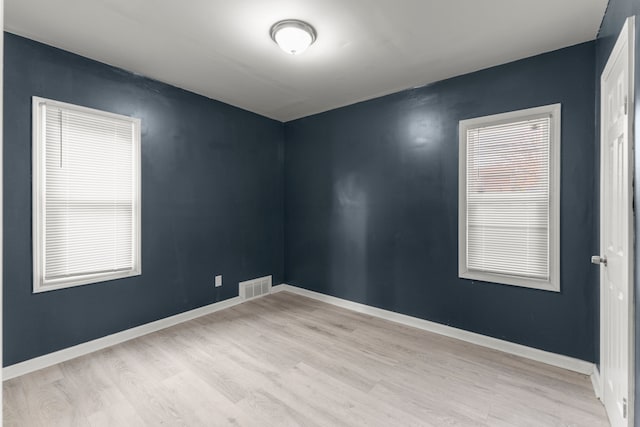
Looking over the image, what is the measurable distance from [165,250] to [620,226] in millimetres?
3832

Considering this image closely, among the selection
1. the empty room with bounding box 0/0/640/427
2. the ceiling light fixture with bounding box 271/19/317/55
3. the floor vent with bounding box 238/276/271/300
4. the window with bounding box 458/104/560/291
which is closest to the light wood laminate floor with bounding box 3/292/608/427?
the empty room with bounding box 0/0/640/427

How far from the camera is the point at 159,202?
364cm

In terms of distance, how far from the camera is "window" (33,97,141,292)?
2.84 meters

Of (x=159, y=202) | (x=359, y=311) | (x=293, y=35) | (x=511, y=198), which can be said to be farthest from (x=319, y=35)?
(x=359, y=311)

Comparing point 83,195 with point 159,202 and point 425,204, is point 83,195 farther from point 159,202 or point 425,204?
point 425,204

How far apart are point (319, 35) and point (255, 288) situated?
3.22 m

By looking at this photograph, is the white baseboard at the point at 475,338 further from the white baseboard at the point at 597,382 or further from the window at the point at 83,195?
the window at the point at 83,195

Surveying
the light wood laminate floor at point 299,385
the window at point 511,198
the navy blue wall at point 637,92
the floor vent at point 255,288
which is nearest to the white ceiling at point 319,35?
the navy blue wall at point 637,92

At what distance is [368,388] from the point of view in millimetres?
2562

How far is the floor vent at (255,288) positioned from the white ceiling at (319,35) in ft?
8.23

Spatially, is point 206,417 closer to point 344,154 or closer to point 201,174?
point 201,174

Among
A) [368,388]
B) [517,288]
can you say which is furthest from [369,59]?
[368,388]

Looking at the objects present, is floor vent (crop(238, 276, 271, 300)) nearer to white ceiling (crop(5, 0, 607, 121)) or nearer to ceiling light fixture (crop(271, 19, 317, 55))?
white ceiling (crop(5, 0, 607, 121))

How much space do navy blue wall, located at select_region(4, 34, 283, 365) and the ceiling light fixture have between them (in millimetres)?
1699
